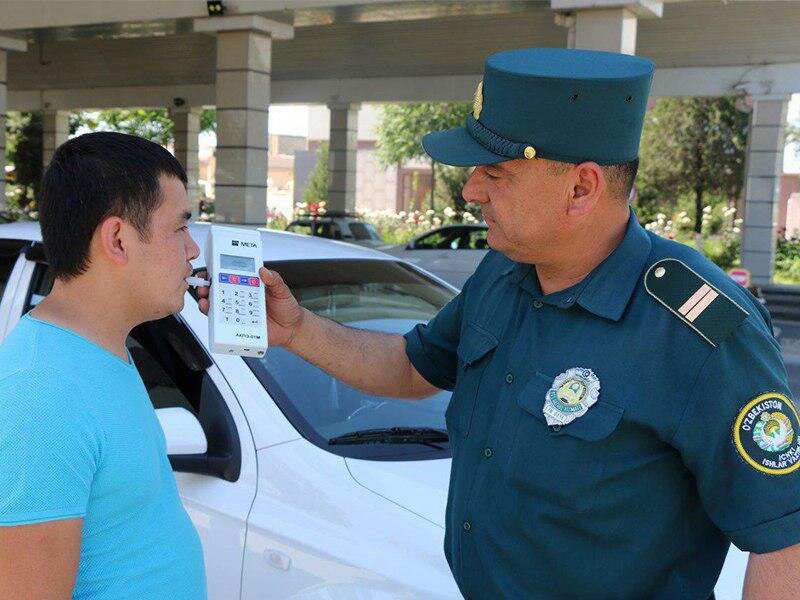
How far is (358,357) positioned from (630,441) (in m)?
0.81

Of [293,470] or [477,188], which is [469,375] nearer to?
[477,188]

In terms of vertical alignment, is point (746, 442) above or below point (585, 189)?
below

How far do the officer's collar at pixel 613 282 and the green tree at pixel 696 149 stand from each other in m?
36.1

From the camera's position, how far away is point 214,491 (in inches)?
99.9

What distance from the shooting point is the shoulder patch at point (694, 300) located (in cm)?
149

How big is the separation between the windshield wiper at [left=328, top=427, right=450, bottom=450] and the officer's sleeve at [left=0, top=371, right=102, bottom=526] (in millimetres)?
1227

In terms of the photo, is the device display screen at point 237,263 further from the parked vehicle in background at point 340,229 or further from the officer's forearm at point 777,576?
the parked vehicle in background at point 340,229

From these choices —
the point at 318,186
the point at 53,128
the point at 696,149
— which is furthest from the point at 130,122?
the point at 696,149

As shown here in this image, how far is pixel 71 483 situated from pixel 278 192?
74198 millimetres

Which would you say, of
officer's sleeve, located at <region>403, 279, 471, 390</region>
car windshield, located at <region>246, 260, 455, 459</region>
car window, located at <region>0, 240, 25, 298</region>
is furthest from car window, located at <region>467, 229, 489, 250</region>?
officer's sleeve, located at <region>403, 279, 471, 390</region>

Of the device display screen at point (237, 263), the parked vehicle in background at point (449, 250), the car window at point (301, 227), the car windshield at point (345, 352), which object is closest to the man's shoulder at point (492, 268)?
the car windshield at point (345, 352)

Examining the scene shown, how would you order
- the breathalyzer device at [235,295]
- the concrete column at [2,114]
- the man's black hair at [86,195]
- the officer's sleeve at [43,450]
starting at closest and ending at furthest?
1. the officer's sleeve at [43,450]
2. the man's black hair at [86,195]
3. the breathalyzer device at [235,295]
4. the concrete column at [2,114]

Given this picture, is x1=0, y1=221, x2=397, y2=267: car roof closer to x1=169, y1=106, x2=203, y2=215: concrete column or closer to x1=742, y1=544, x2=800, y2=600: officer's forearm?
x1=742, y1=544, x2=800, y2=600: officer's forearm

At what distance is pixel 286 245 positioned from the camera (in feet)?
11.1
